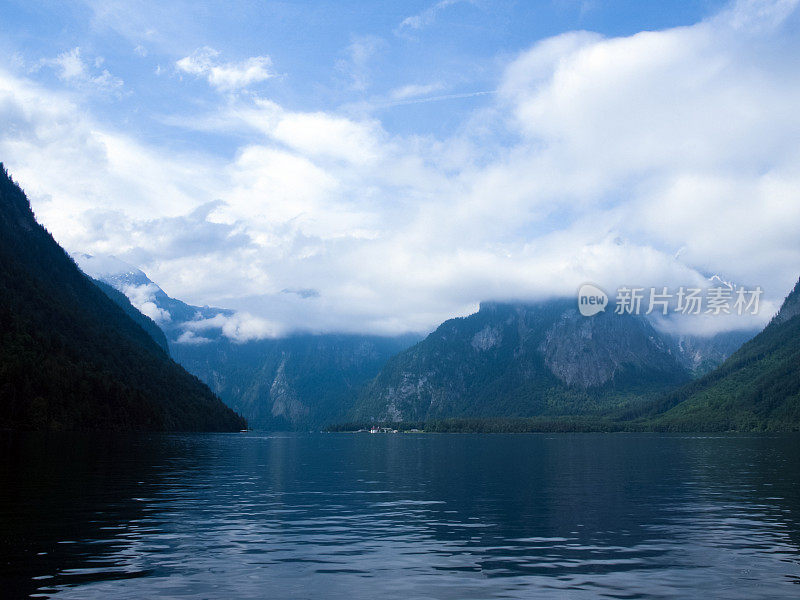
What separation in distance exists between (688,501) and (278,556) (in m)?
44.0

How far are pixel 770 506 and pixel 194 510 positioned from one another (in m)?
50.0

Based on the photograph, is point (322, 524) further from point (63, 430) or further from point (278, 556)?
point (63, 430)

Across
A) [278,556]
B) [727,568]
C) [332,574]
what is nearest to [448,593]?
[332,574]

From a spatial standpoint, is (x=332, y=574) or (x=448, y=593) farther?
(x=332, y=574)

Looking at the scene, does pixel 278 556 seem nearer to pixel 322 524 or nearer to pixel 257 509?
pixel 322 524

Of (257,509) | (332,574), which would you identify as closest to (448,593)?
(332,574)

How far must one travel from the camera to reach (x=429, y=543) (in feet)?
137

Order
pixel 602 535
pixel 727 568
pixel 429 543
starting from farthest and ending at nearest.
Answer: pixel 602 535 < pixel 429 543 < pixel 727 568

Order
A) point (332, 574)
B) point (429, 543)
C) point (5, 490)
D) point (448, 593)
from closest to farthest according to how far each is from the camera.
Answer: point (448, 593) < point (332, 574) < point (429, 543) < point (5, 490)

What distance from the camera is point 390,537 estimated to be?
43.9m

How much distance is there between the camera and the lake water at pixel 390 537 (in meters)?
30.9

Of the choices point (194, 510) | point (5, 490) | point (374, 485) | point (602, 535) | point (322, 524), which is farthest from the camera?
point (374, 485)

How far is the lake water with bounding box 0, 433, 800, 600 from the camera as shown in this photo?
30.9m

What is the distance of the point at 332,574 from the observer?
109 feet
